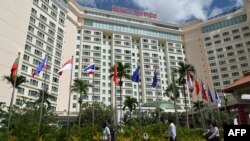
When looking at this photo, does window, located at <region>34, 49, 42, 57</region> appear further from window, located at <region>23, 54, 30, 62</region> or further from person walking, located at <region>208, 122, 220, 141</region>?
person walking, located at <region>208, 122, 220, 141</region>

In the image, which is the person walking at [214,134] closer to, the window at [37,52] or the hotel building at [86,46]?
the hotel building at [86,46]

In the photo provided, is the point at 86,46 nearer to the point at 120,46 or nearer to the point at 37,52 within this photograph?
the point at 120,46

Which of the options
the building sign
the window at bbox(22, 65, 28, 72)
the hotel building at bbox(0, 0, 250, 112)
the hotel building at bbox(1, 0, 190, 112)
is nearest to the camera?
the window at bbox(22, 65, 28, 72)

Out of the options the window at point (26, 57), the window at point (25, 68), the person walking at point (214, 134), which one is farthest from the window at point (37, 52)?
the person walking at point (214, 134)

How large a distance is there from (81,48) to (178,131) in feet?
221

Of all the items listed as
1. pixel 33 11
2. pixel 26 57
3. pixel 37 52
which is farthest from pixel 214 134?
pixel 33 11

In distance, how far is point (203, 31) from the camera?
104 m

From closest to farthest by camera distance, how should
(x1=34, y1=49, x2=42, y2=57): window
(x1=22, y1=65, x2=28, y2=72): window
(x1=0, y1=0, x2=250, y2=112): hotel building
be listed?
(x1=22, y1=65, x2=28, y2=72): window → (x1=34, y1=49, x2=42, y2=57): window → (x1=0, y1=0, x2=250, y2=112): hotel building

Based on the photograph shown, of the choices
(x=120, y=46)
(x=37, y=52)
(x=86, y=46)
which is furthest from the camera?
(x=120, y=46)

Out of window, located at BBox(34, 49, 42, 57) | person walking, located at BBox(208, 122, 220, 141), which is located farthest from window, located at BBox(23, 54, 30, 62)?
person walking, located at BBox(208, 122, 220, 141)

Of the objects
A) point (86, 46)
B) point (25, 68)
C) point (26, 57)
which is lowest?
point (25, 68)

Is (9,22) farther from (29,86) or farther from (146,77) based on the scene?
(146,77)

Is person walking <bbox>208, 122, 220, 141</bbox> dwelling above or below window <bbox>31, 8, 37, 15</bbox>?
below

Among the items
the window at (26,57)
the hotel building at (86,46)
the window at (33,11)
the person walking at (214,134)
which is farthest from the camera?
the window at (33,11)
